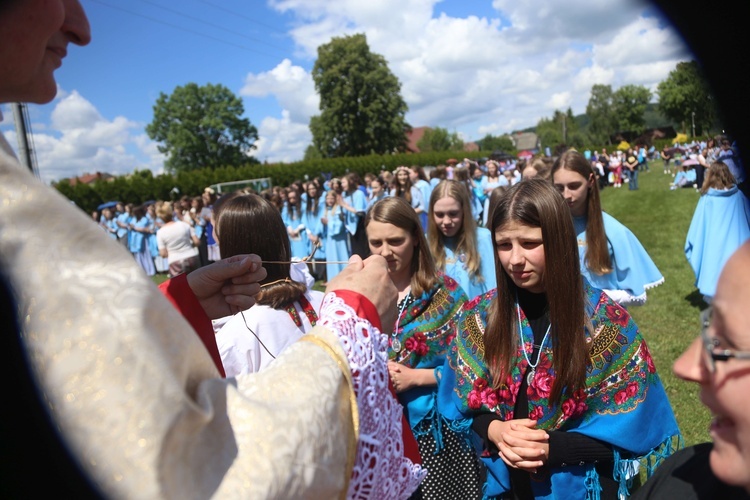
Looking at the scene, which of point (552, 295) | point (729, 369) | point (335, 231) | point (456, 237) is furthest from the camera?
point (335, 231)

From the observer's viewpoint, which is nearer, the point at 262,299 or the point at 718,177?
the point at 262,299

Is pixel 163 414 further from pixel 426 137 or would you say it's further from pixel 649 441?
pixel 426 137

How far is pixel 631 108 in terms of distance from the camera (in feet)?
256

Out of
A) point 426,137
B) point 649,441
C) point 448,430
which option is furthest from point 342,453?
point 426,137

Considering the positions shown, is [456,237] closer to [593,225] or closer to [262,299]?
[593,225]

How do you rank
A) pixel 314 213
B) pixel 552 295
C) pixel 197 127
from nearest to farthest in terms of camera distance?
pixel 552 295 < pixel 314 213 < pixel 197 127

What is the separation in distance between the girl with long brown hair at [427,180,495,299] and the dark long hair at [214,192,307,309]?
1961mm

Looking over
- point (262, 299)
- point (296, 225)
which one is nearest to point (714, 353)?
point (262, 299)

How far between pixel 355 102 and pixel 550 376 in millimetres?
59013

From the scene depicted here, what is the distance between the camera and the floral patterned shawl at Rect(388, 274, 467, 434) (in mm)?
2924

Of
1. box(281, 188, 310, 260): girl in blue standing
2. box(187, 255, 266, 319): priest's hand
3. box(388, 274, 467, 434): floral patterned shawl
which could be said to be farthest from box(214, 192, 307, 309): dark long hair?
box(281, 188, 310, 260): girl in blue standing

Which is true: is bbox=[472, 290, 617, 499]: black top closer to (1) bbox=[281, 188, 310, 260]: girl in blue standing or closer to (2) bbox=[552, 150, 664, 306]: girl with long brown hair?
(2) bbox=[552, 150, 664, 306]: girl with long brown hair

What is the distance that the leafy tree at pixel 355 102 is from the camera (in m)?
58.2

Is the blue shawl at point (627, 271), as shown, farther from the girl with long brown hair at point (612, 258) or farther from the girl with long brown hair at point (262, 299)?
the girl with long brown hair at point (262, 299)
